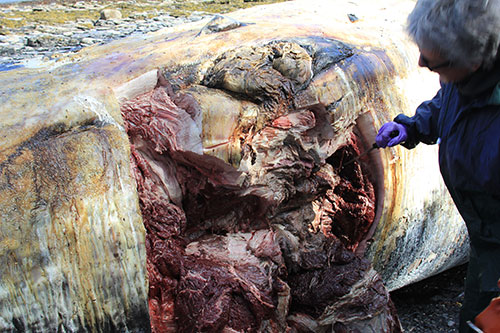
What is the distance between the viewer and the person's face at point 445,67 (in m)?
1.57

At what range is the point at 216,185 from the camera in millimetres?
2123

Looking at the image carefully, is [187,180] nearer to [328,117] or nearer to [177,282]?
[177,282]

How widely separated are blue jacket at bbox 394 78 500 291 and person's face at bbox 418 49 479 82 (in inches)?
3.9

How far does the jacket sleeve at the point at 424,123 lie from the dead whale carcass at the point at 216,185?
203 mm

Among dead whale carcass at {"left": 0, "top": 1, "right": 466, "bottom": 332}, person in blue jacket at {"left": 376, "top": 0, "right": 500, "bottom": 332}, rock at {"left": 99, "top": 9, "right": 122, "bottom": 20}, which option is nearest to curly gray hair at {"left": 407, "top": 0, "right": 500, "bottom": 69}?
person in blue jacket at {"left": 376, "top": 0, "right": 500, "bottom": 332}

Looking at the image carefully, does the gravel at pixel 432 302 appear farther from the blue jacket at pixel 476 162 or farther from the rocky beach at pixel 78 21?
the rocky beach at pixel 78 21

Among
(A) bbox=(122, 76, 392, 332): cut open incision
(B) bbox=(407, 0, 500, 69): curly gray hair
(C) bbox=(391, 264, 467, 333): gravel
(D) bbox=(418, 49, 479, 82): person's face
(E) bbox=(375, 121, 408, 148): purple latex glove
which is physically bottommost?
(C) bbox=(391, 264, 467, 333): gravel

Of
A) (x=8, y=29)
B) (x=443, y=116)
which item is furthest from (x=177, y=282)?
(x=8, y=29)

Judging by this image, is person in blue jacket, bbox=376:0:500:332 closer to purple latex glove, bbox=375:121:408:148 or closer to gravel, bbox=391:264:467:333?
purple latex glove, bbox=375:121:408:148

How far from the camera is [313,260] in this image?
225 centimetres

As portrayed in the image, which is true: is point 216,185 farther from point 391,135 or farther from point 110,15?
point 110,15

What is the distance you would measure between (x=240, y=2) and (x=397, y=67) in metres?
6.19

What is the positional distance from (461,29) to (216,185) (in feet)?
3.87

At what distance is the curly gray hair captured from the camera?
1.43m
